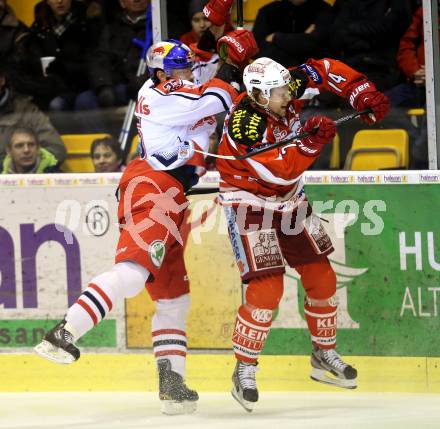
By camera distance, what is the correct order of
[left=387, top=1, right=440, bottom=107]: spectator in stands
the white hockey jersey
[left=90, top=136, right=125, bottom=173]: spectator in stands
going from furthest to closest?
[left=90, top=136, right=125, bottom=173]: spectator in stands < [left=387, top=1, right=440, bottom=107]: spectator in stands < the white hockey jersey

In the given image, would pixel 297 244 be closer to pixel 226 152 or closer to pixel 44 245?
pixel 226 152

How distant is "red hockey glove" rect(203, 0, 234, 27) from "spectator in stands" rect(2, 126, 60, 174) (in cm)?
113

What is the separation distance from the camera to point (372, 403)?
17.7 ft

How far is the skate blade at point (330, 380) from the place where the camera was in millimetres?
5355

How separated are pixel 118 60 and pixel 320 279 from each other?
1.80m

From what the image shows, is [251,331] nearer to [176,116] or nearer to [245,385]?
[245,385]

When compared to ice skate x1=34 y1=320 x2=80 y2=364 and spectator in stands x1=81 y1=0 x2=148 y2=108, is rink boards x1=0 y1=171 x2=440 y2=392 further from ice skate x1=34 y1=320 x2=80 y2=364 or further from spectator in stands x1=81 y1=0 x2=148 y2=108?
ice skate x1=34 y1=320 x2=80 y2=364

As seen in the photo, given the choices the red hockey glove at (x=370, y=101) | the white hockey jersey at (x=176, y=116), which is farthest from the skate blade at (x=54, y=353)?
the red hockey glove at (x=370, y=101)

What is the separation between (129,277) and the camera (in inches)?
201

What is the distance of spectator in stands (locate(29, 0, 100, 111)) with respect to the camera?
250 inches

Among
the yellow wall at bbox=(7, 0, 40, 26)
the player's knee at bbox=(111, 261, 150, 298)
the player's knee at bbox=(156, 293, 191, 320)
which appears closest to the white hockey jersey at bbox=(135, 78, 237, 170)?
the player's knee at bbox=(111, 261, 150, 298)

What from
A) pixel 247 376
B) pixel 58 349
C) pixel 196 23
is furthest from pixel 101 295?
pixel 196 23

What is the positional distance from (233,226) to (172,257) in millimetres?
318

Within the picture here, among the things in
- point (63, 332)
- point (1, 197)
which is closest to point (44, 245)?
point (1, 197)
